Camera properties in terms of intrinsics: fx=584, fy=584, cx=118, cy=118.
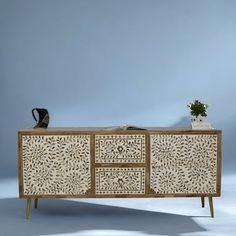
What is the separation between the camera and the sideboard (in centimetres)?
429

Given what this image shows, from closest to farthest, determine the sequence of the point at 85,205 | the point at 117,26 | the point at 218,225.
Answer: the point at 218,225 < the point at 85,205 < the point at 117,26

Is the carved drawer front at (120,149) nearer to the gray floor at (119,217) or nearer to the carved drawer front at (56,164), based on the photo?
the carved drawer front at (56,164)

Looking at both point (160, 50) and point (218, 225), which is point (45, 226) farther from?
point (160, 50)

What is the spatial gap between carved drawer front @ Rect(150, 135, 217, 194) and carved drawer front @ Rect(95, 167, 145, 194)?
0.34 ft

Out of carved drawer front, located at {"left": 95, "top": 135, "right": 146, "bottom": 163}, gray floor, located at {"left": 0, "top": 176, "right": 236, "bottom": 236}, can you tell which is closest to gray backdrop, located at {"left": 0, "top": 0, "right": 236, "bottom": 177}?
gray floor, located at {"left": 0, "top": 176, "right": 236, "bottom": 236}

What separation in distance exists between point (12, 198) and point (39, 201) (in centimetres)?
30

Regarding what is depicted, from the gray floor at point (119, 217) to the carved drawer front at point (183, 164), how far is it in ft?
0.79

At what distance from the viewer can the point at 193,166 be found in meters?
4.32

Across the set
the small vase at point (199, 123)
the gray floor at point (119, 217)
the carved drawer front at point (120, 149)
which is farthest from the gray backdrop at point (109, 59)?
the carved drawer front at point (120, 149)

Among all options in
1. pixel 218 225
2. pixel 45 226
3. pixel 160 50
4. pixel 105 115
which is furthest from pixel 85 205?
pixel 160 50

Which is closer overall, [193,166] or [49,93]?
[193,166]

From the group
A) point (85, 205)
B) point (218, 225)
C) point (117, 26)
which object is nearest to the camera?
point (218, 225)

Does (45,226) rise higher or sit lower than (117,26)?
lower

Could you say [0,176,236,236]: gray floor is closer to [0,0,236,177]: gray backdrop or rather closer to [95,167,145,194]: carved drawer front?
[95,167,145,194]: carved drawer front
